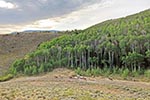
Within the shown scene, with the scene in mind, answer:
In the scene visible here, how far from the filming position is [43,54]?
84000 mm

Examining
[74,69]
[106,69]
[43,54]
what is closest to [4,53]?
[43,54]

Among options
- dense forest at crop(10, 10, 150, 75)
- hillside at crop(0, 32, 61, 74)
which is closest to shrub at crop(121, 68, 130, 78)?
dense forest at crop(10, 10, 150, 75)

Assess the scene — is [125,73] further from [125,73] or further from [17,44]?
[17,44]

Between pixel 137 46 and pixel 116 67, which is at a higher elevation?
pixel 137 46

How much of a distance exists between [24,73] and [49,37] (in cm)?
6670

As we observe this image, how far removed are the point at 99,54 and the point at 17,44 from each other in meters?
69.8

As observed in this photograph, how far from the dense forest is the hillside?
27.3 metres

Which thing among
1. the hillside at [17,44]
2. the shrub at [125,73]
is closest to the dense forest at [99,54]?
the shrub at [125,73]

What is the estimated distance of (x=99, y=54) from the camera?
75.4 metres

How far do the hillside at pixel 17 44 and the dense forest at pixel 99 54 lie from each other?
2734 centimetres

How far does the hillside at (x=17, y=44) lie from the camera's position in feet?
394

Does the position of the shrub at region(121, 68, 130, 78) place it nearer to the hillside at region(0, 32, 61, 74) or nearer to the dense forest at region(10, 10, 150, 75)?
the dense forest at region(10, 10, 150, 75)

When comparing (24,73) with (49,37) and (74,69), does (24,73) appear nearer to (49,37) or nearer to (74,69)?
(74,69)

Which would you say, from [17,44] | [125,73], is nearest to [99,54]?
[125,73]
